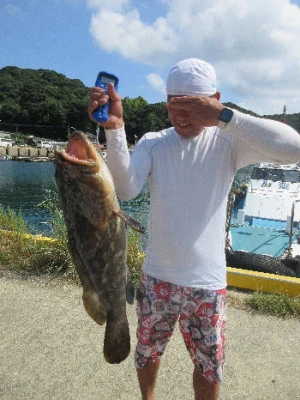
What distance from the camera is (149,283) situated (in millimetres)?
2621

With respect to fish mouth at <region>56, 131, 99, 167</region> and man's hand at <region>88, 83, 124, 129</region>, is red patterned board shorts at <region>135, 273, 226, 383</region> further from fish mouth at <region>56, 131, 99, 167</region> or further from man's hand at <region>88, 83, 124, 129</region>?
man's hand at <region>88, 83, 124, 129</region>

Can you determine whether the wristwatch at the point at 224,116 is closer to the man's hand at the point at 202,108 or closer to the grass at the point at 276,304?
the man's hand at the point at 202,108

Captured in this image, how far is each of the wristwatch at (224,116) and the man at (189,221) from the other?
260mm

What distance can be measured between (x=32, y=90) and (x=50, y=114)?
2312 cm

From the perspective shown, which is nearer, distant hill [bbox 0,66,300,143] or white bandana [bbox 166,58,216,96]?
white bandana [bbox 166,58,216,96]

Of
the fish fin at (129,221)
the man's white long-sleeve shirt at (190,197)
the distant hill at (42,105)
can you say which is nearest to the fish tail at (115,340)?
the man's white long-sleeve shirt at (190,197)

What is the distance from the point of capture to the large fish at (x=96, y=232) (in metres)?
2.07

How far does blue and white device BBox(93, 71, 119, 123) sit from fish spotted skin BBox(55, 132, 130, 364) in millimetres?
133

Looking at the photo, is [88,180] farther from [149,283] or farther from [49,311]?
[49,311]

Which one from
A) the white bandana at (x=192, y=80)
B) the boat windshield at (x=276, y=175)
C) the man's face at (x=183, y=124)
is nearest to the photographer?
the white bandana at (x=192, y=80)

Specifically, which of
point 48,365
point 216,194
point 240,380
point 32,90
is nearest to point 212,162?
point 216,194

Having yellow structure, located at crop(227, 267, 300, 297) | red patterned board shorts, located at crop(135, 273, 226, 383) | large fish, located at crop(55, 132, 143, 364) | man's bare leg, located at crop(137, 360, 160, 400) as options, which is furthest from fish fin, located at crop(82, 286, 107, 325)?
yellow structure, located at crop(227, 267, 300, 297)

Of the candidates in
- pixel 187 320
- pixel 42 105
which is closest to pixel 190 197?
pixel 187 320

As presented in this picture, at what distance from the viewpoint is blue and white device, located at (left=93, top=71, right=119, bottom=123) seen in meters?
2.00
